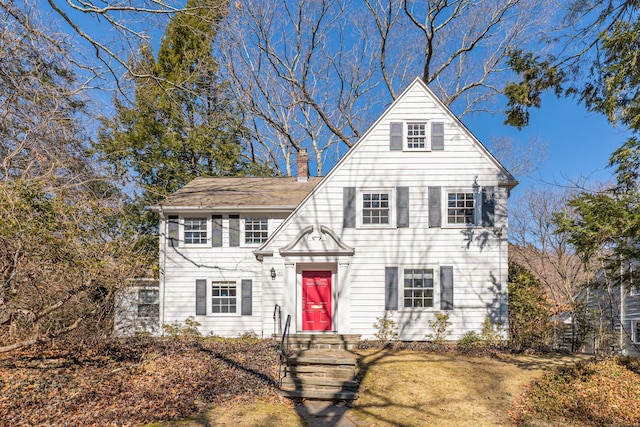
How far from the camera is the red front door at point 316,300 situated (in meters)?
14.4

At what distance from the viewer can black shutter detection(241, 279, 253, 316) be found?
15.9 metres

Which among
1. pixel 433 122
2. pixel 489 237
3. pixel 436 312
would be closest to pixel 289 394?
pixel 436 312

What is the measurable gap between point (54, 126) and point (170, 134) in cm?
1425

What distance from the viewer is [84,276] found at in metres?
9.49

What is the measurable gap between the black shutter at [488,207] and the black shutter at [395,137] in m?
3.28

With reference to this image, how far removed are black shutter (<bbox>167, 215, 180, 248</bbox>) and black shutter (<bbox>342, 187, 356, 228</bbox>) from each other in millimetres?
6617

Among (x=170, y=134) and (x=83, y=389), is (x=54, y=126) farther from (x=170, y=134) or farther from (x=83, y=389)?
(x=170, y=134)

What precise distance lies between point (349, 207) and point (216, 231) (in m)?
5.44

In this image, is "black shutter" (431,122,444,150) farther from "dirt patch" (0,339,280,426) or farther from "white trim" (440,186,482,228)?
"dirt patch" (0,339,280,426)

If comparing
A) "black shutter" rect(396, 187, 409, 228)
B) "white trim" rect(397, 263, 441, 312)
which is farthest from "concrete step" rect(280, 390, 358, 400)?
"black shutter" rect(396, 187, 409, 228)

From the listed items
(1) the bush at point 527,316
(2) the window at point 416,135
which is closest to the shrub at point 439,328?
(1) the bush at point 527,316

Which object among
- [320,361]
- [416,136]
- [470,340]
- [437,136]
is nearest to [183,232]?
[320,361]

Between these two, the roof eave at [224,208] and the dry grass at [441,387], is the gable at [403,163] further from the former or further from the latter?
the dry grass at [441,387]

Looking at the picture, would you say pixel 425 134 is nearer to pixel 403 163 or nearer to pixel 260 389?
pixel 403 163
